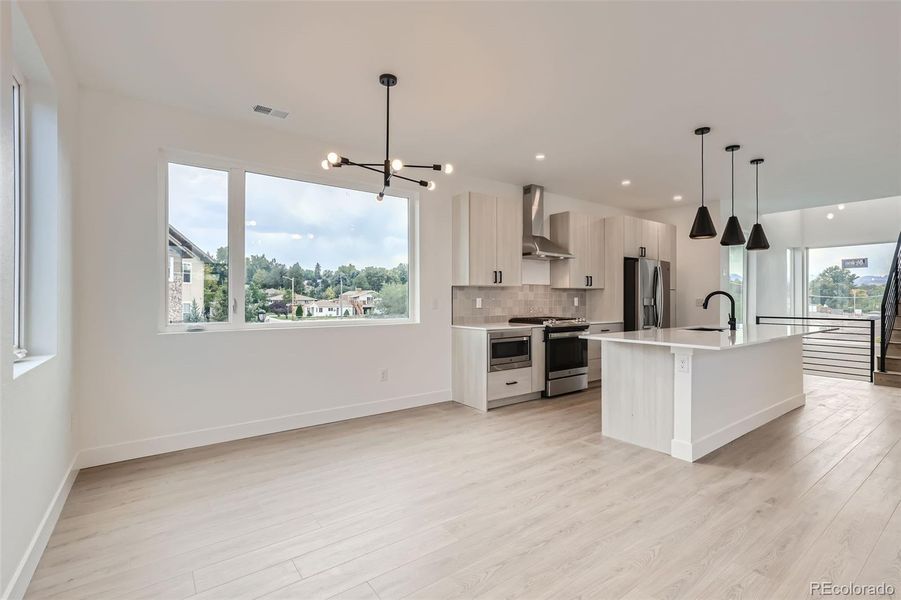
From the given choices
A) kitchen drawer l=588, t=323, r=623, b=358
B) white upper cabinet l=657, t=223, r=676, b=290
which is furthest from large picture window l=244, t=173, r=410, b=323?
white upper cabinet l=657, t=223, r=676, b=290

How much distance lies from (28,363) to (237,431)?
5.73 feet

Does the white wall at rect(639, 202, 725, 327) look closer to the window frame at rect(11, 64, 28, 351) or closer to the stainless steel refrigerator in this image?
the stainless steel refrigerator

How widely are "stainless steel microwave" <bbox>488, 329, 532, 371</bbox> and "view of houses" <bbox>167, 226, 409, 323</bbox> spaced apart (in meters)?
1.00

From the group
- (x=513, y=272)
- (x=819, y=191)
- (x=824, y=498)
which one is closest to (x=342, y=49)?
(x=513, y=272)

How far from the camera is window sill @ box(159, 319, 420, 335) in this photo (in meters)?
3.51

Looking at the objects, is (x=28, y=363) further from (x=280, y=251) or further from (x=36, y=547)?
(x=280, y=251)

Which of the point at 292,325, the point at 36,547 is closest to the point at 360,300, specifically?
the point at 292,325

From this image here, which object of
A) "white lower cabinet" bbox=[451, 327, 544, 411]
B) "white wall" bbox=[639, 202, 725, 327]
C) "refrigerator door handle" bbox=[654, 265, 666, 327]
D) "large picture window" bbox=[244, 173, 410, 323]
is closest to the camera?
"large picture window" bbox=[244, 173, 410, 323]

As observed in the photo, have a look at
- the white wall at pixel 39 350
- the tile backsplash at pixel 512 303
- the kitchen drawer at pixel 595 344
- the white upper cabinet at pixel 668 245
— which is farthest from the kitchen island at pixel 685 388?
the white wall at pixel 39 350

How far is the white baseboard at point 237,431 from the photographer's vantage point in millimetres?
3141

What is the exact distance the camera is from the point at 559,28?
2.37 m

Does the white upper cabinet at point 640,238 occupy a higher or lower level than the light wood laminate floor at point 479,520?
higher

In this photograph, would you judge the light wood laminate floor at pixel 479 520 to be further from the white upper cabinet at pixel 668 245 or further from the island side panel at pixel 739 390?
the white upper cabinet at pixel 668 245

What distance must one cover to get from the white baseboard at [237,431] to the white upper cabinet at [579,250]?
93.3 inches
